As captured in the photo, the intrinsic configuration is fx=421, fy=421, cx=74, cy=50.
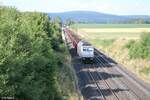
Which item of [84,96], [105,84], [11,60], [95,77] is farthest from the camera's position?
[95,77]

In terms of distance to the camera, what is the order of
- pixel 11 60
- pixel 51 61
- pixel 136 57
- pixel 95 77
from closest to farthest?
pixel 11 60, pixel 51 61, pixel 95 77, pixel 136 57

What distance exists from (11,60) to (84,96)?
1920cm

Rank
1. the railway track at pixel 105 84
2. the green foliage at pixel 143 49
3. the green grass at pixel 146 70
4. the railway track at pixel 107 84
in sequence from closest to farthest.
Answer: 1. the railway track at pixel 105 84
2. the railway track at pixel 107 84
3. the green grass at pixel 146 70
4. the green foliage at pixel 143 49

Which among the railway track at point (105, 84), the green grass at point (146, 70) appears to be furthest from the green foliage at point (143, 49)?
the green grass at point (146, 70)

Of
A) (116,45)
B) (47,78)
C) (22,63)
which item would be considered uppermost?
(22,63)

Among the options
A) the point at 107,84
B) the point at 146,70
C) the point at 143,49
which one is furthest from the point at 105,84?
the point at 143,49

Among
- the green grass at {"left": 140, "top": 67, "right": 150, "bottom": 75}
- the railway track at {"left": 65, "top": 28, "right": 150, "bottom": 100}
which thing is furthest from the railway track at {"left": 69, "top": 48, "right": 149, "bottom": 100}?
the green grass at {"left": 140, "top": 67, "right": 150, "bottom": 75}

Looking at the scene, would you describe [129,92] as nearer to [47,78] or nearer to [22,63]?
[47,78]

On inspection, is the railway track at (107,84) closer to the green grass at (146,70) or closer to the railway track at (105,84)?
the railway track at (105,84)

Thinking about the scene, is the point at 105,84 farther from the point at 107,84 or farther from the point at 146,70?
the point at 146,70

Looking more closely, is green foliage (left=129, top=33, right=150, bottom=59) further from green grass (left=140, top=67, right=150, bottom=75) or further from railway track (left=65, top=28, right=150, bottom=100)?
green grass (left=140, top=67, right=150, bottom=75)

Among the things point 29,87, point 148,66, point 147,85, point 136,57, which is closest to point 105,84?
point 147,85

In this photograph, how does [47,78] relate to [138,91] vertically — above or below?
above

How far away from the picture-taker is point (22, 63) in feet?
60.0
